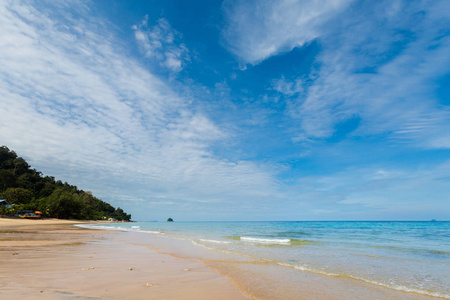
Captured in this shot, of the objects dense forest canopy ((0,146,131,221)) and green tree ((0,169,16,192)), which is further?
green tree ((0,169,16,192))

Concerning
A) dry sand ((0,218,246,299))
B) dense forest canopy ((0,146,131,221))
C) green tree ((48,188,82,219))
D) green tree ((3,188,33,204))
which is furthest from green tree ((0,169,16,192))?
dry sand ((0,218,246,299))

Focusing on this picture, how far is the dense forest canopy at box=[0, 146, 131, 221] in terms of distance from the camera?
70137 millimetres

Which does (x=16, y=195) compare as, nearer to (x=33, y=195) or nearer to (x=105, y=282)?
(x=33, y=195)

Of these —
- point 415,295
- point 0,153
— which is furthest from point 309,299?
point 0,153

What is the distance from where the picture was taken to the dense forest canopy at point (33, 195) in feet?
230

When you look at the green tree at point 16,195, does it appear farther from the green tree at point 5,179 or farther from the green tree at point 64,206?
the green tree at point 5,179

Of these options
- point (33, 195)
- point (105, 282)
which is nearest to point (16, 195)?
point (33, 195)

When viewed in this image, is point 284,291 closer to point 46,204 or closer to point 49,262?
point 49,262

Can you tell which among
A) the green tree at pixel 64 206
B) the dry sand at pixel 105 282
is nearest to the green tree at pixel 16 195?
the green tree at pixel 64 206

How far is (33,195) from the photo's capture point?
9000 cm

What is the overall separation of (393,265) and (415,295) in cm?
512

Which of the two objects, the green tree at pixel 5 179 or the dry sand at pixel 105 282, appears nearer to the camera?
the dry sand at pixel 105 282

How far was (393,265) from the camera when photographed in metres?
10.7

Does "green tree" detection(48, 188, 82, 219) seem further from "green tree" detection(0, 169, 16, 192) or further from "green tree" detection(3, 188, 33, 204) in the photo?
"green tree" detection(0, 169, 16, 192)
